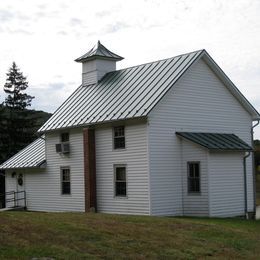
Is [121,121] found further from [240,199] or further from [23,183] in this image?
[23,183]

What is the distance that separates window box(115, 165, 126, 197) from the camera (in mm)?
25844

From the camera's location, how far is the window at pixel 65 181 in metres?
29.4

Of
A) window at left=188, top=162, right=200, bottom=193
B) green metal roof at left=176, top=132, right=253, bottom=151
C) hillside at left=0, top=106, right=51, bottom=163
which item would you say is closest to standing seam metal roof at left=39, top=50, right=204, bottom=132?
green metal roof at left=176, top=132, right=253, bottom=151

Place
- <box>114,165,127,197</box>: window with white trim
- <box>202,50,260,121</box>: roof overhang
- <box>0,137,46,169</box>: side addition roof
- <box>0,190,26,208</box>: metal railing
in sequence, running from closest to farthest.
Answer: <box>114,165,127,197</box>: window with white trim, <box>202,50,260,121</box>: roof overhang, <box>0,137,46,169</box>: side addition roof, <box>0,190,26,208</box>: metal railing

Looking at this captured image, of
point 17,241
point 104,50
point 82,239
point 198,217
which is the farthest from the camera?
point 104,50

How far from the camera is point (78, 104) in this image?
98.9ft

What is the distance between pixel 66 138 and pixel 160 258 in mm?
17473

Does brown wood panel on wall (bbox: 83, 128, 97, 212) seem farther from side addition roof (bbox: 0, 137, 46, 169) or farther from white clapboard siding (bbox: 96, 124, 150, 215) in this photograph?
side addition roof (bbox: 0, 137, 46, 169)

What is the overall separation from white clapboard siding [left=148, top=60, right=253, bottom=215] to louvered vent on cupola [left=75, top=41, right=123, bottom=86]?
7065 mm

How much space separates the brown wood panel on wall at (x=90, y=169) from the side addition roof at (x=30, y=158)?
476cm

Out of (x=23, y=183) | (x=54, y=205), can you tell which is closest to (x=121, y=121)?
(x=54, y=205)

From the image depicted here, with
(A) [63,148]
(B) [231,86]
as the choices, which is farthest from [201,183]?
(A) [63,148]

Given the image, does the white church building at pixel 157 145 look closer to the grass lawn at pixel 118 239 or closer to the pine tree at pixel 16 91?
the grass lawn at pixel 118 239

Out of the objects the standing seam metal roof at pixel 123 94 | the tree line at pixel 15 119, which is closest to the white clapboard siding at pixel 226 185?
the standing seam metal roof at pixel 123 94
